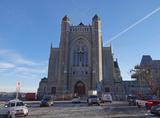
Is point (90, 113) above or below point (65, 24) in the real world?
below

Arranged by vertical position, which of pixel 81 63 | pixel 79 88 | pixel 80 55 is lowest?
pixel 79 88

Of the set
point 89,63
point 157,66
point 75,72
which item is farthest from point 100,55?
point 157,66

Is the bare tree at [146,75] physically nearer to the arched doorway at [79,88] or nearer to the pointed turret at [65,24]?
the arched doorway at [79,88]

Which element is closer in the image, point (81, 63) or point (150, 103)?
point (150, 103)

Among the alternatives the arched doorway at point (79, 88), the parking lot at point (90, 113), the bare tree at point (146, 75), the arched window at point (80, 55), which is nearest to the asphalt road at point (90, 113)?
the parking lot at point (90, 113)

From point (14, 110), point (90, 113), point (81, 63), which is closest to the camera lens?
point (14, 110)

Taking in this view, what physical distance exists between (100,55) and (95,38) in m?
5.76

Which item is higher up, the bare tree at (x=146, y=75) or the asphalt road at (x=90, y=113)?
the bare tree at (x=146, y=75)

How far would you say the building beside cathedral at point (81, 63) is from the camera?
267ft

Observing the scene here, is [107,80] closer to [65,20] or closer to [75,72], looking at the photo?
[75,72]

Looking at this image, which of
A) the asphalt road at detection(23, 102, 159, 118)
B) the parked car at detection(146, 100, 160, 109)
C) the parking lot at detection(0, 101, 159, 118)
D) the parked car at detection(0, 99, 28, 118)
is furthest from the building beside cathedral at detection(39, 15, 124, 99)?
the parked car at detection(0, 99, 28, 118)

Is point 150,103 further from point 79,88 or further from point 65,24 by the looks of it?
point 65,24

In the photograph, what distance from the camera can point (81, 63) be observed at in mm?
84188

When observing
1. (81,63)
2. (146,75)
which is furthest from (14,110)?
(81,63)
